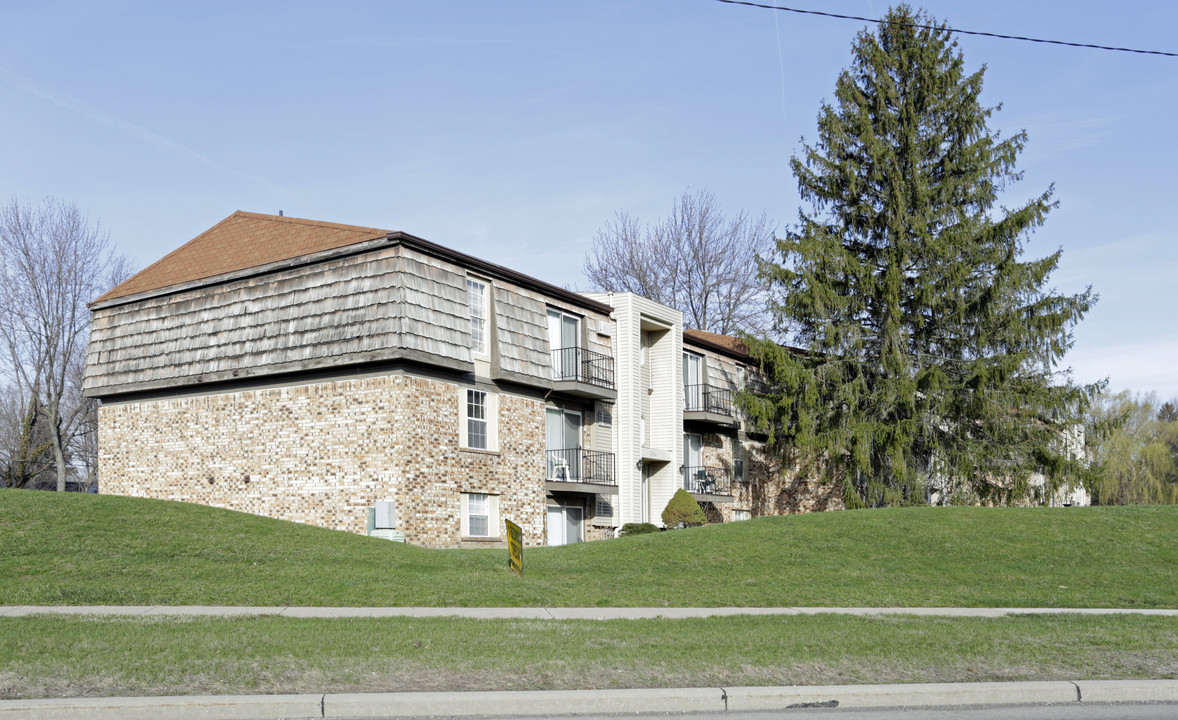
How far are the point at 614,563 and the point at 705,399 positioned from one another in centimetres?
1756

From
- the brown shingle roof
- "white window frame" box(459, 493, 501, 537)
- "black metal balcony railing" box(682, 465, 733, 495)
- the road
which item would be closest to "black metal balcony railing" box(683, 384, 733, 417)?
"black metal balcony railing" box(682, 465, 733, 495)

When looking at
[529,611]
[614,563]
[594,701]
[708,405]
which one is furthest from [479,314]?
[594,701]

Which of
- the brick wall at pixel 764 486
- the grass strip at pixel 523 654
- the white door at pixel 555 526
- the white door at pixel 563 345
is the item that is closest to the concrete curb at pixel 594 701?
the grass strip at pixel 523 654

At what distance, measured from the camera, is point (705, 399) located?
34844 mm

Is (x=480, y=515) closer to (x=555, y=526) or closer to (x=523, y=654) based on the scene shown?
(x=555, y=526)

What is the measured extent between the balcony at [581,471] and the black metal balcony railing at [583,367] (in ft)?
6.52

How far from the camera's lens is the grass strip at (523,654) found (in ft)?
26.1

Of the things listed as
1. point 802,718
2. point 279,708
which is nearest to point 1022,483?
point 802,718

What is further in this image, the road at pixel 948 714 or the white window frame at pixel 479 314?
the white window frame at pixel 479 314

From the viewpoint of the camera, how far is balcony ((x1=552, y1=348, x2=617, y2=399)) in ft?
89.3

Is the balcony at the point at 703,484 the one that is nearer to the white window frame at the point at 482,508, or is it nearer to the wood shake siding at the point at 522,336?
the wood shake siding at the point at 522,336

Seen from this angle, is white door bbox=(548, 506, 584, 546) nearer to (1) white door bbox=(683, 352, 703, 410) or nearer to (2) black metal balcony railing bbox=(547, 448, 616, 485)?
(2) black metal balcony railing bbox=(547, 448, 616, 485)

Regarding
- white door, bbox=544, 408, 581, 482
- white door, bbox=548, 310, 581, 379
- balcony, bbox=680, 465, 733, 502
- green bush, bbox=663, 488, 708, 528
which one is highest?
white door, bbox=548, 310, 581, 379

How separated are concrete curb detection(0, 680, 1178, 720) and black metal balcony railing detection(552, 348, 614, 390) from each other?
19.4m
